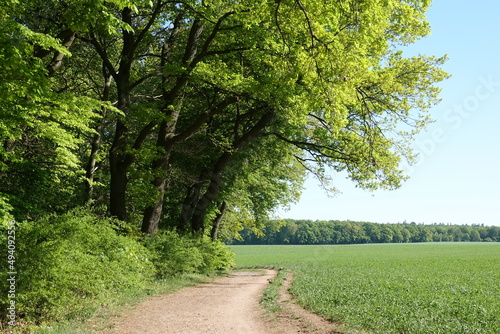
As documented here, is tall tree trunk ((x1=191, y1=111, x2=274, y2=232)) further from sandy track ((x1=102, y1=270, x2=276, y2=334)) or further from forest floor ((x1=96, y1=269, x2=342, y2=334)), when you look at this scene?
forest floor ((x1=96, y1=269, x2=342, y2=334))

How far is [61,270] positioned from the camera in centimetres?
893

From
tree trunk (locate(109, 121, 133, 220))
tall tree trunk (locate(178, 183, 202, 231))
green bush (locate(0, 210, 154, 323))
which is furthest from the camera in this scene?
tall tree trunk (locate(178, 183, 202, 231))

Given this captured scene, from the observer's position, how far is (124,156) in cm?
1720

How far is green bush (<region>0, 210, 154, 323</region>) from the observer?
8570mm

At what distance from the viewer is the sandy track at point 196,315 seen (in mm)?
9328

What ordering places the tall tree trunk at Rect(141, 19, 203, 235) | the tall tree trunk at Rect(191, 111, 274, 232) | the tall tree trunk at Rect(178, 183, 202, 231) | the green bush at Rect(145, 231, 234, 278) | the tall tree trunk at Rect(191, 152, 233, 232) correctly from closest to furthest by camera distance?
the green bush at Rect(145, 231, 234, 278)
the tall tree trunk at Rect(141, 19, 203, 235)
the tall tree trunk at Rect(191, 111, 274, 232)
the tall tree trunk at Rect(191, 152, 233, 232)
the tall tree trunk at Rect(178, 183, 202, 231)

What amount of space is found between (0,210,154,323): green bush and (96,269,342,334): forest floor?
990mm

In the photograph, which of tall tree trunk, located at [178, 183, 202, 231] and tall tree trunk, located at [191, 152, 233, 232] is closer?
tall tree trunk, located at [191, 152, 233, 232]

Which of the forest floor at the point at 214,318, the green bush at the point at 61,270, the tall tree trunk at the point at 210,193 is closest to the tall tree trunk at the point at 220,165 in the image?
the tall tree trunk at the point at 210,193

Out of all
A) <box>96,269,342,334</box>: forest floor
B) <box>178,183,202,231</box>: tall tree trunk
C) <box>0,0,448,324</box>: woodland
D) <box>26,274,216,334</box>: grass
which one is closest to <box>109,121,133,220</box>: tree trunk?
<box>0,0,448,324</box>: woodland

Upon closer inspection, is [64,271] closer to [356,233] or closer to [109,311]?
[109,311]

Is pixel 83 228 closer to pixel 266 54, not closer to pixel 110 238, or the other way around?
pixel 110 238

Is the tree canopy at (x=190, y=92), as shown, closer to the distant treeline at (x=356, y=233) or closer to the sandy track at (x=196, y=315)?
the sandy track at (x=196, y=315)

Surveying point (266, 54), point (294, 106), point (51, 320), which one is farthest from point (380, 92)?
point (51, 320)
